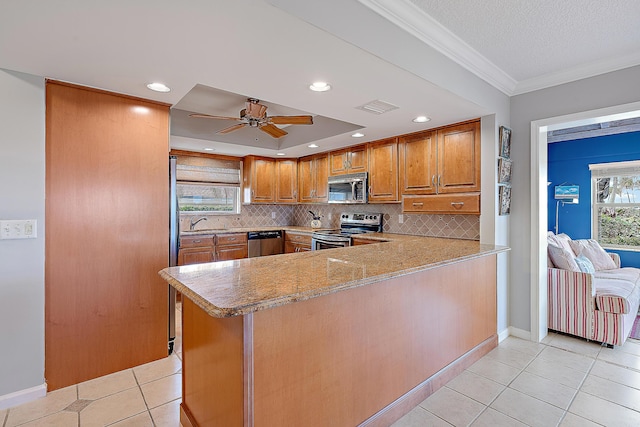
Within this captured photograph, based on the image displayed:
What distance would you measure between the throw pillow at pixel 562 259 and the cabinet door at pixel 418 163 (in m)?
1.33

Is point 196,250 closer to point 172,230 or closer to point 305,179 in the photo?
point 172,230

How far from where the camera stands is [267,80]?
7.00ft

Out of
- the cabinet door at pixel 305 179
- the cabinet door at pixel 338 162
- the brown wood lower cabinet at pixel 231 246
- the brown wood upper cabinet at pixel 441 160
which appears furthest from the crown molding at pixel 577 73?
the brown wood lower cabinet at pixel 231 246

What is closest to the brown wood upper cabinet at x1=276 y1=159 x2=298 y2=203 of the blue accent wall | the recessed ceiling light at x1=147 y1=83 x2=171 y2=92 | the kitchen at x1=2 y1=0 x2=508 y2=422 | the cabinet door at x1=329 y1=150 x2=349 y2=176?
the kitchen at x1=2 y1=0 x2=508 y2=422

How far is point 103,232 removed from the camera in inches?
91.9

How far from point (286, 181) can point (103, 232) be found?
3247 mm

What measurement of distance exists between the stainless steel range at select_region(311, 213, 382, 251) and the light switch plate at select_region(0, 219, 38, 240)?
2915 mm

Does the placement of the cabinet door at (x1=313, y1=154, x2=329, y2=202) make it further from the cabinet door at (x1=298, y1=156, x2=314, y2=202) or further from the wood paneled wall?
the wood paneled wall

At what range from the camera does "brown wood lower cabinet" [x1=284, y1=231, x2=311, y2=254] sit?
4719mm

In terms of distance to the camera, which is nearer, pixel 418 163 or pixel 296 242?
pixel 418 163

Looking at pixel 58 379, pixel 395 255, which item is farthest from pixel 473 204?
pixel 58 379

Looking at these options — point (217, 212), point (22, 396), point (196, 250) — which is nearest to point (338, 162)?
point (217, 212)

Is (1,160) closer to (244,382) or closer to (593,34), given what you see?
(244,382)

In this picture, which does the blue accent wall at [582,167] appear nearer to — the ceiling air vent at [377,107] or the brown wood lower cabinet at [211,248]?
the ceiling air vent at [377,107]
